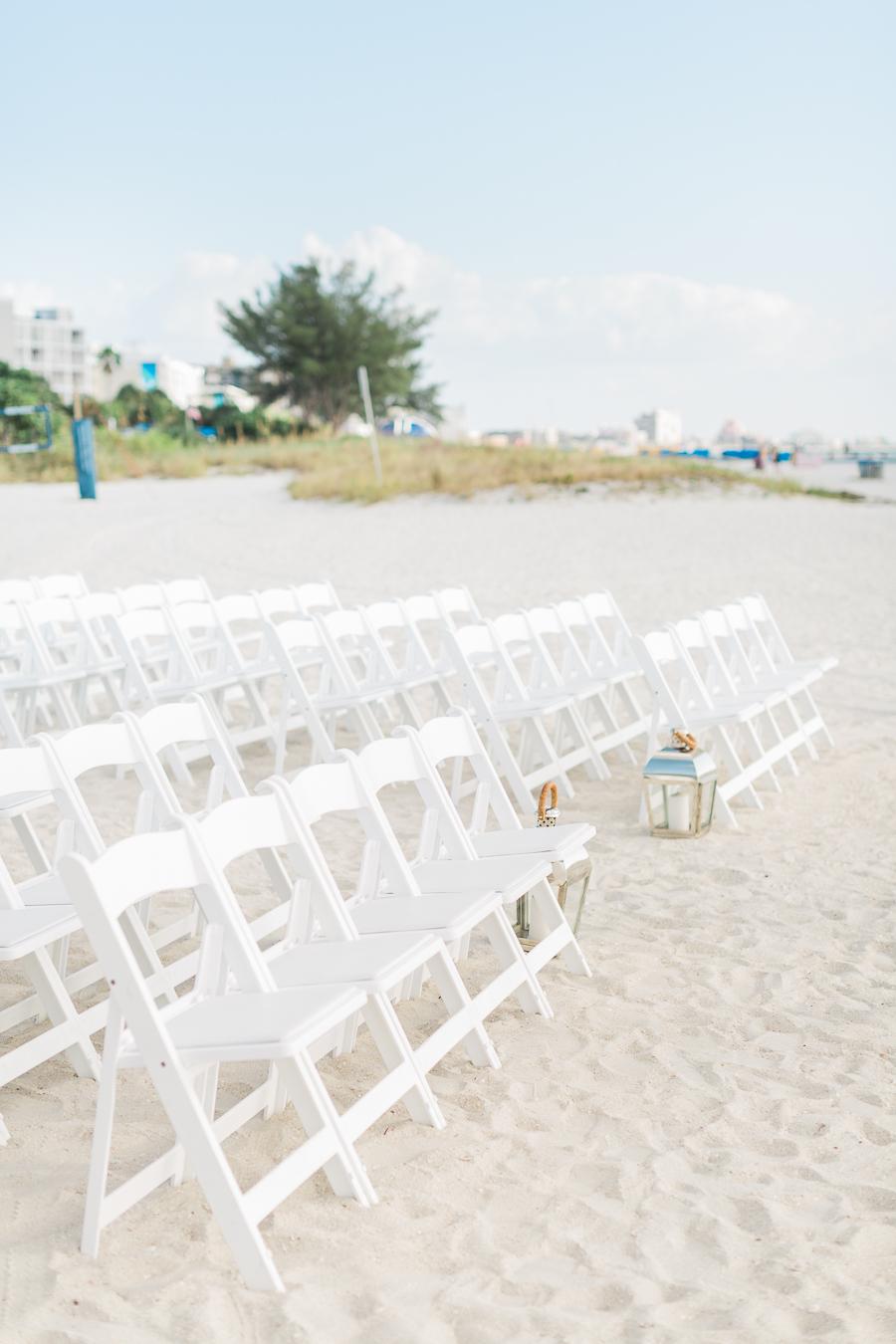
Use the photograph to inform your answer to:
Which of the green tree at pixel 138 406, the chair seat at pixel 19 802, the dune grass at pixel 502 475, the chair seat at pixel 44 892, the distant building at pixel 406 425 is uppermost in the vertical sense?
the green tree at pixel 138 406

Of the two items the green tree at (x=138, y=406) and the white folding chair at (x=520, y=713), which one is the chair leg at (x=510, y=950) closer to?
the white folding chair at (x=520, y=713)

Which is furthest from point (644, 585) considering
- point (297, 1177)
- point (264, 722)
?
point (297, 1177)

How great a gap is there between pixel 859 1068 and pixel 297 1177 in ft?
5.39

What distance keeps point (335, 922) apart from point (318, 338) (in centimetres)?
4586

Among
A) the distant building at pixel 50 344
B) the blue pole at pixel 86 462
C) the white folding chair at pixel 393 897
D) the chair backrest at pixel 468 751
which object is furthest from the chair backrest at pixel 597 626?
the distant building at pixel 50 344

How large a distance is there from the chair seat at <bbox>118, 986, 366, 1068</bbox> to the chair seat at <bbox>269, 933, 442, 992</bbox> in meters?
0.09

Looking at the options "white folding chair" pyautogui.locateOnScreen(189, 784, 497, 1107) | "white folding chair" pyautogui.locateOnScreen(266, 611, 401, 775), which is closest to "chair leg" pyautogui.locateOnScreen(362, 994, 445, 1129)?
"white folding chair" pyautogui.locateOnScreen(189, 784, 497, 1107)

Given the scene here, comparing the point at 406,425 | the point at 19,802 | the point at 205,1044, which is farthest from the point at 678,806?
the point at 406,425

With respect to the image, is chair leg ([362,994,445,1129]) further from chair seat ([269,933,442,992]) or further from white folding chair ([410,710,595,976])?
white folding chair ([410,710,595,976])

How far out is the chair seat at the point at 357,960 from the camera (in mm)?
3180

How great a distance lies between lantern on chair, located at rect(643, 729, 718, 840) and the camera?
606 centimetres

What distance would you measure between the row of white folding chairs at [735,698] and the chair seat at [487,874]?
2335 millimetres

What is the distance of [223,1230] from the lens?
2.78 meters

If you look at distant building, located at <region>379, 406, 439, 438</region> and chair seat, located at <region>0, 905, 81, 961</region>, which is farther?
distant building, located at <region>379, 406, 439, 438</region>
